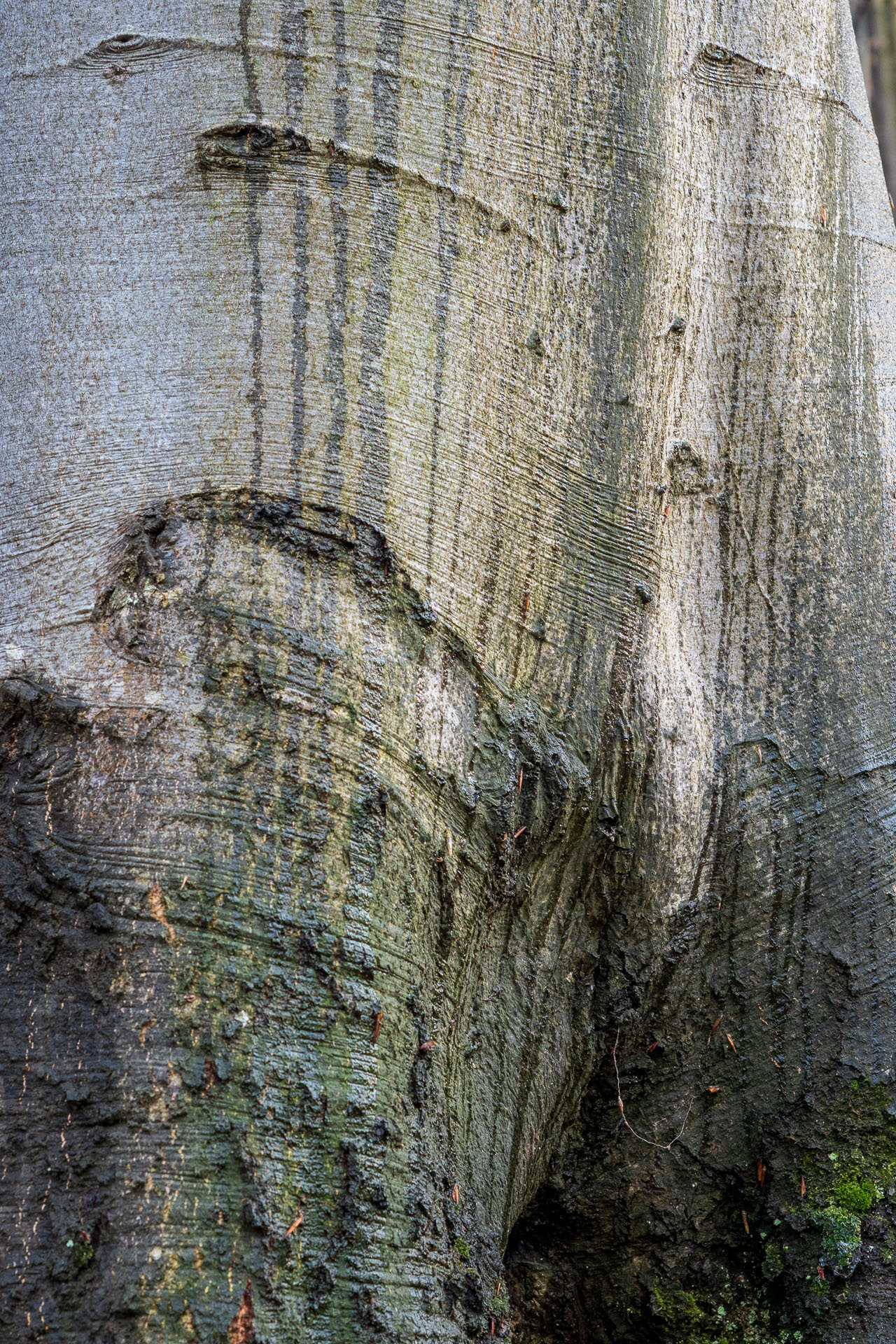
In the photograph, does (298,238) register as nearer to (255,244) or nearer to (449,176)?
(255,244)

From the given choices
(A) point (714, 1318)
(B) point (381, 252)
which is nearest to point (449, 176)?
(B) point (381, 252)

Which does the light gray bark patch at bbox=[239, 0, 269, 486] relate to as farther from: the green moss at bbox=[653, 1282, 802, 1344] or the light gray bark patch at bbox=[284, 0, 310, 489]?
the green moss at bbox=[653, 1282, 802, 1344]

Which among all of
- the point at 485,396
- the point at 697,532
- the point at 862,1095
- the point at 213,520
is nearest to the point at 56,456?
the point at 213,520

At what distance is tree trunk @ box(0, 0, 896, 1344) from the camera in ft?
2.95

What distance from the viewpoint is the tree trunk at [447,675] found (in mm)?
900

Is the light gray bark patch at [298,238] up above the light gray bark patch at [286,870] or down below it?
above

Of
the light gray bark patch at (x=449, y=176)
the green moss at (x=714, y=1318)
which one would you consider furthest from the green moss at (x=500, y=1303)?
the light gray bark patch at (x=449, y=176)

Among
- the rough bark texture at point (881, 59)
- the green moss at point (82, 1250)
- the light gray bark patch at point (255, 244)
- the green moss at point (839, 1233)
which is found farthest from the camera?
the rough bark texture at point (881, 59)

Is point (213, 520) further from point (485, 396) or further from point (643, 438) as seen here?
point (643, 438)

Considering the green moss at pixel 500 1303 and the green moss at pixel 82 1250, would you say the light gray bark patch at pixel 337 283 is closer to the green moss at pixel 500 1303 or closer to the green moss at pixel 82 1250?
the green moss at pixel 82 1250

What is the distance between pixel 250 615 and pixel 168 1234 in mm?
520

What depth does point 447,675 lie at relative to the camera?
3.59 feet

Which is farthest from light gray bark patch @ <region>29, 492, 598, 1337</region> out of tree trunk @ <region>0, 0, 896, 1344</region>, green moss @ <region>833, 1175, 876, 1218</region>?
green moss @ <region>833, 1175, 876, 1218</region>

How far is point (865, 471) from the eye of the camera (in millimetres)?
1369
